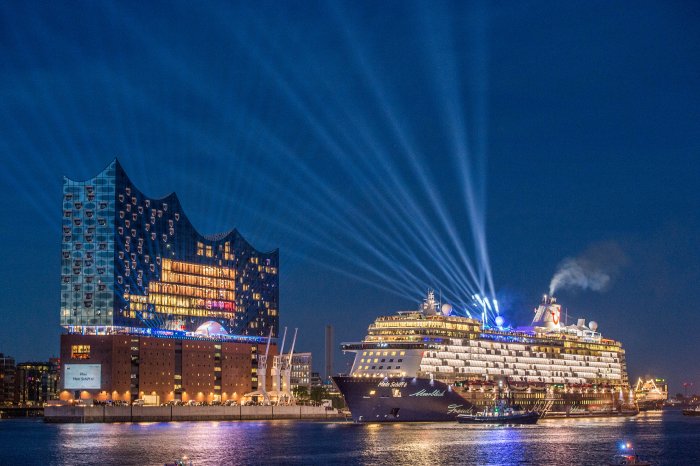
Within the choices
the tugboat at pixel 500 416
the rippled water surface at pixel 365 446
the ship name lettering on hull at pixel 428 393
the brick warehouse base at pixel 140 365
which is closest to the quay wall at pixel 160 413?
the brick warehouse base at pixel 140 365

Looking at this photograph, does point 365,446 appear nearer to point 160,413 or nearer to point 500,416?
point 500,416

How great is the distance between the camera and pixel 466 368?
142 meters

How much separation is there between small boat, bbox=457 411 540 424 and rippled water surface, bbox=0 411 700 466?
2.67 m

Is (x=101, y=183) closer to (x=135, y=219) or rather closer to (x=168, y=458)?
(x=135, y=219)

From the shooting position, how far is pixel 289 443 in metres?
107

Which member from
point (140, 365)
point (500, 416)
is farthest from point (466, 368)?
point (140, 365)

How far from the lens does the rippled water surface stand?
8588 centimetres

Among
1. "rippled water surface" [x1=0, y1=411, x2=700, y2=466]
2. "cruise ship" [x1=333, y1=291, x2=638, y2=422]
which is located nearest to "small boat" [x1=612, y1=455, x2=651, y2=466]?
"rippled water surface" [x1=0, y1=411, x2=700, y2=466]

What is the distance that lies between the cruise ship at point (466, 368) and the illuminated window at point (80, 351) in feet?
191

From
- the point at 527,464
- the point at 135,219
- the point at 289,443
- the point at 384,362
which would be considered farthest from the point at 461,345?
the point at 135,219

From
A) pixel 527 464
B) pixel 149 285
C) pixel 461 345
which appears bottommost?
pixel 527 464

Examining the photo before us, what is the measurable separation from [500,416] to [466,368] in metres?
9.36

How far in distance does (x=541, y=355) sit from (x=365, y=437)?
180ft

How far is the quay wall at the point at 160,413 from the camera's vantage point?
562ft
